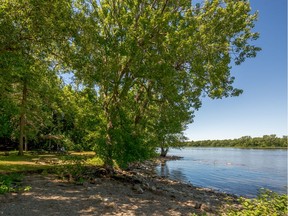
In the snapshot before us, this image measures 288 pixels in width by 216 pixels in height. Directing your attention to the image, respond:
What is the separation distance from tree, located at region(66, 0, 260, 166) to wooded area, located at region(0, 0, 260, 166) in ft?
0.23

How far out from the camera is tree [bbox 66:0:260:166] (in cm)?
1714

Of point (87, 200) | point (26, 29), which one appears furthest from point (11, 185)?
point (26, 29)

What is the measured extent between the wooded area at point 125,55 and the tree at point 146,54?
7cm

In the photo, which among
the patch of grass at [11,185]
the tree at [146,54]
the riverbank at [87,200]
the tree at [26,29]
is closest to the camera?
the riverbank at [87,200]

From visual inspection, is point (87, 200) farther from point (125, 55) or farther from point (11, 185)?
point (125, 55)

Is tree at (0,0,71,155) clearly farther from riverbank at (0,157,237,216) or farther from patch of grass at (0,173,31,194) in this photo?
riverbank at (0,157,237,216)

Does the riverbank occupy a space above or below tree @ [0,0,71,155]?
below

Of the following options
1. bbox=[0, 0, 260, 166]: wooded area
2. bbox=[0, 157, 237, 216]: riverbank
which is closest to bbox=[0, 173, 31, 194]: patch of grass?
bbox=[0, 157, 237, 216]: riverbank

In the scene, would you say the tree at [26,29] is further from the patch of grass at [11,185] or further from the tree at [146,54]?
the patch of grass at [11,185]

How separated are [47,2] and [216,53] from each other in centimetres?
1340

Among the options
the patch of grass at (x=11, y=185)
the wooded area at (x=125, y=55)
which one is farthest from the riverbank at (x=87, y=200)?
the wooded area at (x=125, y=55)

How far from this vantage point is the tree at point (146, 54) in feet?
56.2

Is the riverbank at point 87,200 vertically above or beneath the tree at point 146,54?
beneath

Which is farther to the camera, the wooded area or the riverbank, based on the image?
the wooded area
